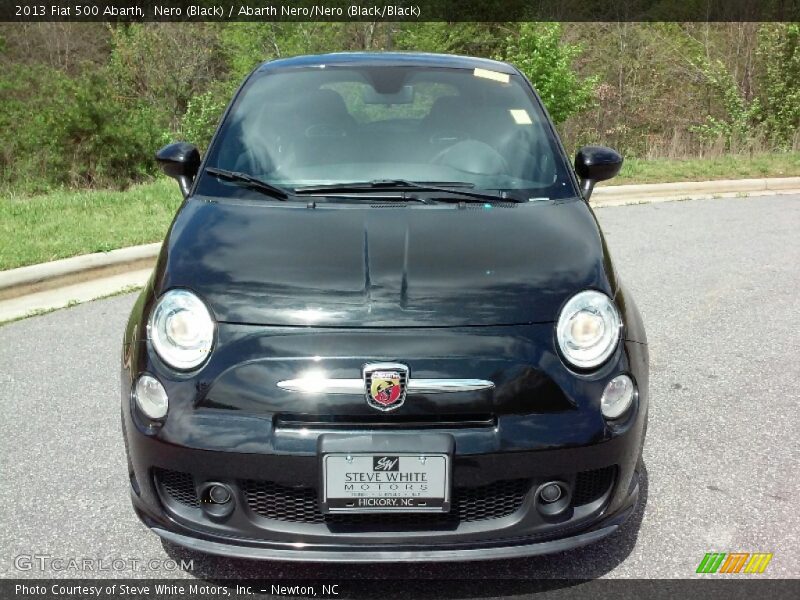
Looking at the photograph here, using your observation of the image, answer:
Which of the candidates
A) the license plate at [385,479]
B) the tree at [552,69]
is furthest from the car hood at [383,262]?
the tree at [552,69]

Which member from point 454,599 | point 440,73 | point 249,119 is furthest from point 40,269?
point 454,599

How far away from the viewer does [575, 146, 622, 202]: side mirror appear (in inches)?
148

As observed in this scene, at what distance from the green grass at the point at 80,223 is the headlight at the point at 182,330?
445 centimetres

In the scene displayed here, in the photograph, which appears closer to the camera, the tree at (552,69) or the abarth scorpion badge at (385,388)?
the abarth scorpion badge at (385,388)

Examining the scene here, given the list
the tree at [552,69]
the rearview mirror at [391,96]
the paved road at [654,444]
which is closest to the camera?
the paved road at [654,444]

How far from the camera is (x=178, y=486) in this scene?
2.45 meters

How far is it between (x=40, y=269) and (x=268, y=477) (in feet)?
15.6

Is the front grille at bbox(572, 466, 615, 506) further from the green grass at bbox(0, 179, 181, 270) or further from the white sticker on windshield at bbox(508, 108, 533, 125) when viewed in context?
the green grass at bbox(0, 179, 181, 270)

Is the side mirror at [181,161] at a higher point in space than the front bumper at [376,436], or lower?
higher

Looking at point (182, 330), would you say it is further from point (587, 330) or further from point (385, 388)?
point (587, 330)

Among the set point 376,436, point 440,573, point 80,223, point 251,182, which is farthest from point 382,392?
point 80,223

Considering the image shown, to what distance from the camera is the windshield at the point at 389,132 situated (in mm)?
3363

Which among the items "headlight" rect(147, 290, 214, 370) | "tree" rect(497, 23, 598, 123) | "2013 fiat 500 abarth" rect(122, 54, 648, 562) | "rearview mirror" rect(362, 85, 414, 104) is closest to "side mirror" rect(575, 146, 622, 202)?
"rearview mirror" rect(362, 85, 414, 104)

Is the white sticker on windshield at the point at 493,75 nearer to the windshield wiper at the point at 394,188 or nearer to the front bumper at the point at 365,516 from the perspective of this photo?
the windshield wiper at the point at 394,188
